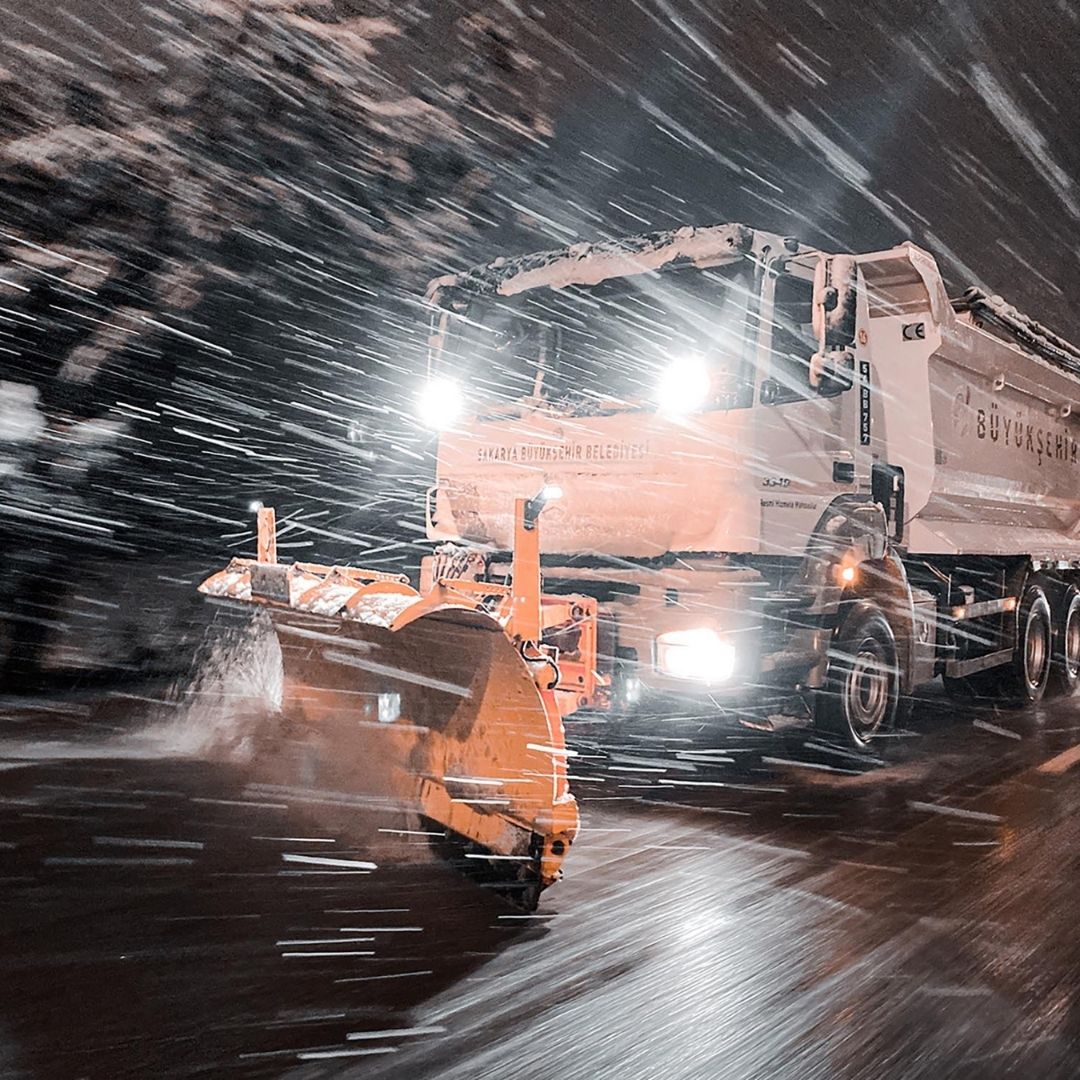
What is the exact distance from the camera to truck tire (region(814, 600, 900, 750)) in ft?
21.7

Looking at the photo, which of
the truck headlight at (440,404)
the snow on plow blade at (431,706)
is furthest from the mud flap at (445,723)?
the truck headlight at (440,404)

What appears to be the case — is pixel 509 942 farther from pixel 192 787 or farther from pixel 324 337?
pixel 324 337

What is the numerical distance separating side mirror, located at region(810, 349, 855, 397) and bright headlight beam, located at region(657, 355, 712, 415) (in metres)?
0.54

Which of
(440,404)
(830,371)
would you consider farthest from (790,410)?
(440,404)

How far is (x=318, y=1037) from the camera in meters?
3.05

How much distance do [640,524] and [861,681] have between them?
189 cm

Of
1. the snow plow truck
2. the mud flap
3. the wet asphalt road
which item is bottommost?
the wet asphalt road

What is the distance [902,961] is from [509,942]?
1.27m

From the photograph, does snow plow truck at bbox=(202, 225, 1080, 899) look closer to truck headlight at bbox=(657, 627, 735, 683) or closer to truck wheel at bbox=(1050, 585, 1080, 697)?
truck headlight at bbox=(657, 627, 735, 683)

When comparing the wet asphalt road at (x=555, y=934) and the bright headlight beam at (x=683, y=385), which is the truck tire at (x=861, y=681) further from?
the bright headlight beam at (x=683, y=385)

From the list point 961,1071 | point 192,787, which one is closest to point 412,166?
point 192,787

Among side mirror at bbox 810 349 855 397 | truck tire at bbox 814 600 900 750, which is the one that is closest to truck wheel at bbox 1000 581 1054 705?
truck tire at bbox 814 600 900 750

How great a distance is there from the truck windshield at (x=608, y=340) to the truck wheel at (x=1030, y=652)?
190 inches

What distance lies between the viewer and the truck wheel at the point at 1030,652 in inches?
371
